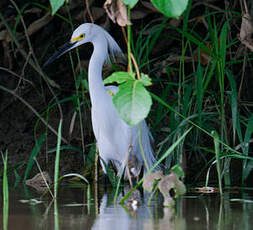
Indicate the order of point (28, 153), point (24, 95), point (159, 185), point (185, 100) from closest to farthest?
point (159, 185), point (185, 100), point (28, 153), point (24, 95)

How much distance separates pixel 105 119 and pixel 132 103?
70.5 inches

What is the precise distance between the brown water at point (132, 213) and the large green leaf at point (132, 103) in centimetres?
44

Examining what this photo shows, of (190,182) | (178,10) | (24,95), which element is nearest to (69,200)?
(190,182)

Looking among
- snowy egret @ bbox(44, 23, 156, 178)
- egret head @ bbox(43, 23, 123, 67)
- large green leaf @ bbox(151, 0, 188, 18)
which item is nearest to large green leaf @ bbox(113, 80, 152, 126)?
large green leaf @ bbox(151, 0, 188, 18)

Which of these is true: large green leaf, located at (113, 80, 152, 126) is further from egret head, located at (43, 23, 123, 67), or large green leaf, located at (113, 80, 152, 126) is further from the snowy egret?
egret head, located at (43, 23, 123, 67)

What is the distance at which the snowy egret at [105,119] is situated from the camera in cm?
367

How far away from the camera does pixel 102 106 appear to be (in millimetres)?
A: 3670

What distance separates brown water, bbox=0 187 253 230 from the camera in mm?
2145

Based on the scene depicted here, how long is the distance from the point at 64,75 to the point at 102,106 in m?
1.50

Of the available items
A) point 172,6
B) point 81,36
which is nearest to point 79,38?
point 81,36

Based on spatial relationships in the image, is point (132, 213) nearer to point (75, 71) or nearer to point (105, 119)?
point (105, 119)

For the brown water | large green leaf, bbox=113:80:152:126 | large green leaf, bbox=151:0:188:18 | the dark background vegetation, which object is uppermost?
the dark background vegetation

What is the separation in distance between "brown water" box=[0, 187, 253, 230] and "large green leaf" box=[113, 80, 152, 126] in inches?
17.2

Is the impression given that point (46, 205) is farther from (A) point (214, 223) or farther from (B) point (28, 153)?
(B) point (28, 153)
